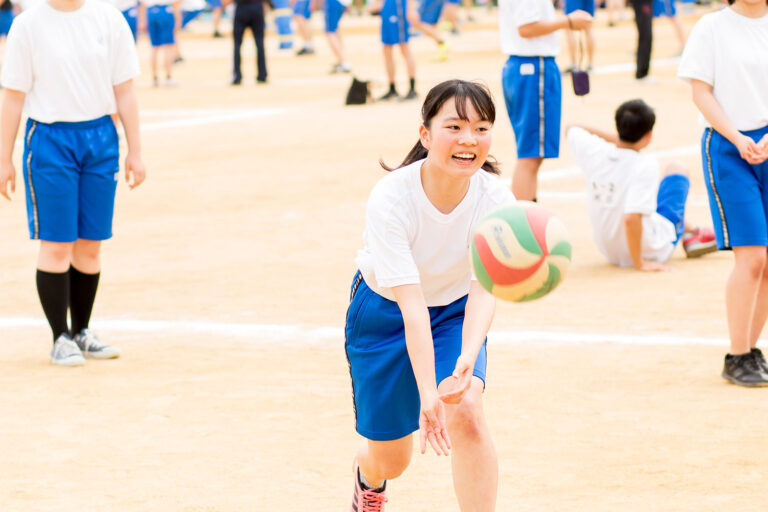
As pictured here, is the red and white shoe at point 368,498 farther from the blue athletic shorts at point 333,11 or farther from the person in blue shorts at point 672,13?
the person in blue shorts at point 672,13

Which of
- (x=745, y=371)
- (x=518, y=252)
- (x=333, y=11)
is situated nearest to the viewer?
(x=518, y=252)

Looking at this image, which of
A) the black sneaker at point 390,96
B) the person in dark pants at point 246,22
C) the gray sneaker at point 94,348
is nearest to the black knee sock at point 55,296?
the gray sneaker at point 94,348

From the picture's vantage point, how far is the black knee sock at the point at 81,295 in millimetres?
6875

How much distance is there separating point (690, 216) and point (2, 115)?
5.78 meters

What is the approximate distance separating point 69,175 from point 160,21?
15147mm

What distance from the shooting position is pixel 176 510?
4699mm

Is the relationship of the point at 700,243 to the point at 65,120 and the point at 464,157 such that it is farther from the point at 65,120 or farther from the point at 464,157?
the point at 464,157

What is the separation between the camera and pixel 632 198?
855 centimetres

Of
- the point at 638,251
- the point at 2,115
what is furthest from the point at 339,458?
the point at 638,251

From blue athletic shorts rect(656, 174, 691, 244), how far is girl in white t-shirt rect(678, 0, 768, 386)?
2.79 m

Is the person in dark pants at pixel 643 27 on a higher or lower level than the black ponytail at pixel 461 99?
lower

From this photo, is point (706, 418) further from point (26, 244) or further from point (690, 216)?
point (26, 244)

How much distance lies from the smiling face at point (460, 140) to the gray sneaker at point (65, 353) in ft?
10.6

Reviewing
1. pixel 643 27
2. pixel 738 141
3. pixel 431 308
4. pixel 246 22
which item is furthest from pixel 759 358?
pixel 246 22
